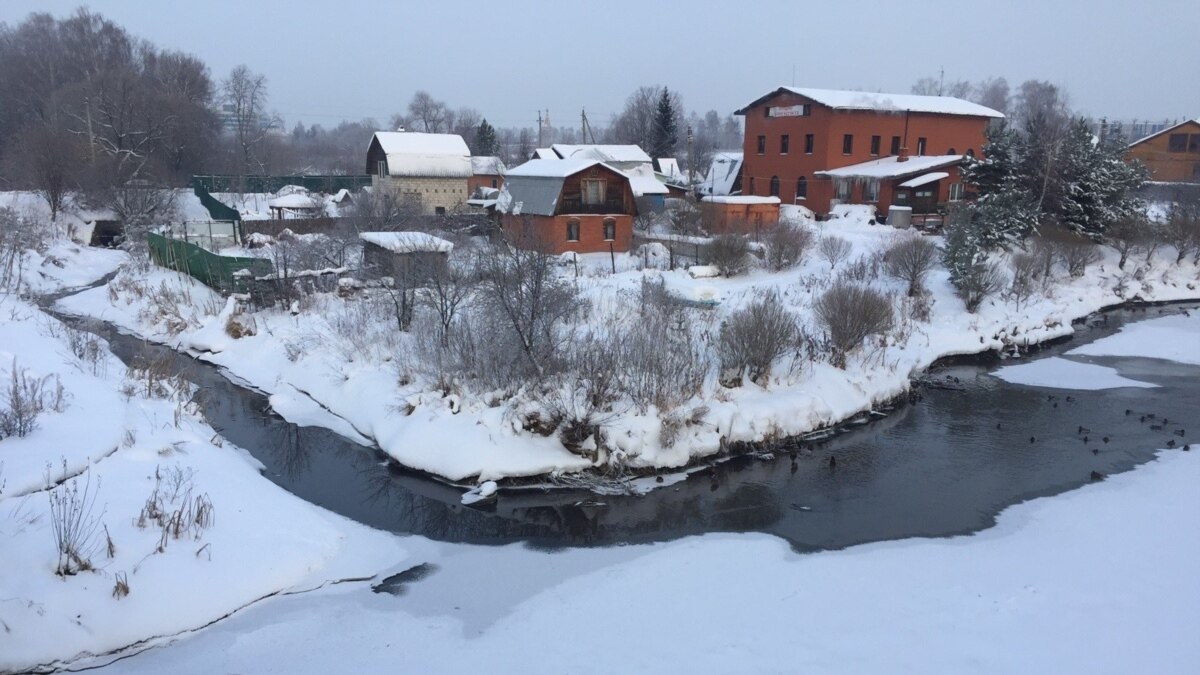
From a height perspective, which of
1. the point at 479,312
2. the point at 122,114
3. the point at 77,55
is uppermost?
the point at 77,55

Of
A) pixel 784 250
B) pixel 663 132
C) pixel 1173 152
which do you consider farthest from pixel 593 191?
pixel 1173 152

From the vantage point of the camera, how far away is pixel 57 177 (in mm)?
33719

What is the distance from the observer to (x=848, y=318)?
1594cm

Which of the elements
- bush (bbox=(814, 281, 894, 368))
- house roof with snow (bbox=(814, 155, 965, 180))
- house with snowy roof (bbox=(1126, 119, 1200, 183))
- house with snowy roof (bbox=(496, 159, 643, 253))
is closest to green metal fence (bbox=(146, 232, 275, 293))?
house with snowy roof (bbox=(496, 159, 643, 253))

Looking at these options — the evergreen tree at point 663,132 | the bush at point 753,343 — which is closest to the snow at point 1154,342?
the bush at point 753,343

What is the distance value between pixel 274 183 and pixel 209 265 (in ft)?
91.8

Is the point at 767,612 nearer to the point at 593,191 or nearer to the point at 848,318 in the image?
the point at 848,318

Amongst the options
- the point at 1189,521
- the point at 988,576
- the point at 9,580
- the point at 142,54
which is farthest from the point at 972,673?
the point at 142,54

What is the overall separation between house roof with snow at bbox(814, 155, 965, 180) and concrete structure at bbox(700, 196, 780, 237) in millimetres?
5852

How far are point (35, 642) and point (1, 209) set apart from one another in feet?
102

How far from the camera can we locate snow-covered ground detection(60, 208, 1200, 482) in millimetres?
12508

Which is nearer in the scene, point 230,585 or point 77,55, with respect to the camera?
point 230,585

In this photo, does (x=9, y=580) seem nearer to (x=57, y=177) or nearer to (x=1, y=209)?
(x=1, y=209)

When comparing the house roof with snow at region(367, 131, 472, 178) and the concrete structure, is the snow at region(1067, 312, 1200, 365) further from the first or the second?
the house roof with snow at region(367, 131, 472, 178)
